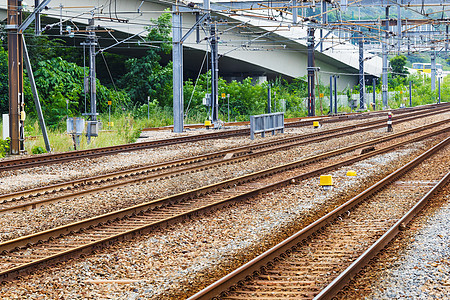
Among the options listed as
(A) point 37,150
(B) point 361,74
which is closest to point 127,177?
(A) point 37,150

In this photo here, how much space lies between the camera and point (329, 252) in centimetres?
928

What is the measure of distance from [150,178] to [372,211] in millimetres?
6300

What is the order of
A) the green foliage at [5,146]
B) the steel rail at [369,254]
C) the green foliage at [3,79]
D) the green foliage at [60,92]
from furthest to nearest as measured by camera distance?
the green foliage at [3,79] < the green foliage at [60,92] < the green foliage at [5,146] < the steel rail at [369,254]

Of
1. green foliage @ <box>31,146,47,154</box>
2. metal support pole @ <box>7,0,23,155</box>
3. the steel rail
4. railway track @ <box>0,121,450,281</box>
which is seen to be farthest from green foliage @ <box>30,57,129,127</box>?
the steel rail

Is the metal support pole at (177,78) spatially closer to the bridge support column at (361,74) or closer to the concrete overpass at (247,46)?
the concrete overpass at (247,46)

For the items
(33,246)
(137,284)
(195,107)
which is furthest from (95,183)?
(195,107)

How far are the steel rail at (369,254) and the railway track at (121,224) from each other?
3550 mm

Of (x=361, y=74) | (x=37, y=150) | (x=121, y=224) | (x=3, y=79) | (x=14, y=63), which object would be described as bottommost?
(x=121, y=224)

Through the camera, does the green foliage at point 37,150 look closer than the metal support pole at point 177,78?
Yes

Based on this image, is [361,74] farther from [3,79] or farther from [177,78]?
[3,79]

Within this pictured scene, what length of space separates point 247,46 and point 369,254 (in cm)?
4035

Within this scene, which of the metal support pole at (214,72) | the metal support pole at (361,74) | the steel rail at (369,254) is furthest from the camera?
the metal support pole at (361,74)

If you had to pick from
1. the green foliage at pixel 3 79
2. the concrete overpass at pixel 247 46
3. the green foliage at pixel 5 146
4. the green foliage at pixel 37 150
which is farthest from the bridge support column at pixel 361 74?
the green foliage at pixel 5 146

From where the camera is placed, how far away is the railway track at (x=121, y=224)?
9008 millimetres
